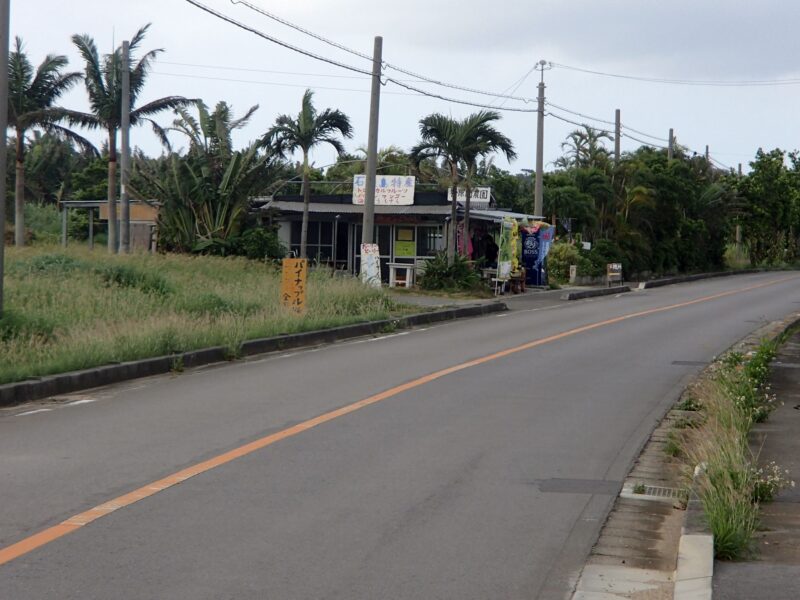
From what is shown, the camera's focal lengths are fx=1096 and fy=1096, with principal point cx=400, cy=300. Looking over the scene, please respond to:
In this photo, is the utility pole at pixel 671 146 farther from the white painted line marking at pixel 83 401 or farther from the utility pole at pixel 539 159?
the white painted line marking at pixel 83 401

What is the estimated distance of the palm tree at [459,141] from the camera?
112 feet

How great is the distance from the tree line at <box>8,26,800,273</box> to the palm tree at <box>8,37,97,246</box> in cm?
6

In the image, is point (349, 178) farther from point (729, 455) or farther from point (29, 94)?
point (729, 455)

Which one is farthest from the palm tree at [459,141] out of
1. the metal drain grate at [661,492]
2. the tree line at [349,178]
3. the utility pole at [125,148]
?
the metal drain grate at [661,492]

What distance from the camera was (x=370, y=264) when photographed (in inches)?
1160

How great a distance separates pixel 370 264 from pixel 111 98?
16.0m

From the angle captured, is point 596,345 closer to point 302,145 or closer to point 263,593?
point 263,593

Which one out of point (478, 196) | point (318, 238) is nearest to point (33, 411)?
point (478, 196)

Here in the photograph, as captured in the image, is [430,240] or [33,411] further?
[430,240]

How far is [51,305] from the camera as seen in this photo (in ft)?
60.6

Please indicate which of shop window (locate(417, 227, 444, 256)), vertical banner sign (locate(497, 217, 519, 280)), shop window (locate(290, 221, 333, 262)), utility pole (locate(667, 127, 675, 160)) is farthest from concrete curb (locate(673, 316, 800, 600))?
utility pole (locate(667, 127, 675, 160))

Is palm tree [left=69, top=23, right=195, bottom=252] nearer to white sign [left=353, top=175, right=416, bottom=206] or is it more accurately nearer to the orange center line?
white sign [left=353, top=175, right=416, bottom=206]

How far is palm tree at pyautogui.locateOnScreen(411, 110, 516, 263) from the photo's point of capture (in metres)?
34.2

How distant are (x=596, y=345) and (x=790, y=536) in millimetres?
12904
